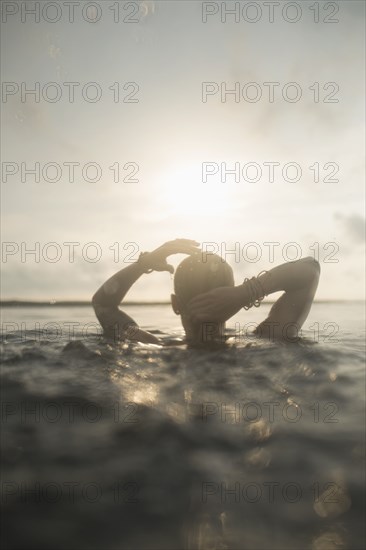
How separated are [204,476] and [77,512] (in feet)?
2.27

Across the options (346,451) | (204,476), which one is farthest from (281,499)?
(346,451)

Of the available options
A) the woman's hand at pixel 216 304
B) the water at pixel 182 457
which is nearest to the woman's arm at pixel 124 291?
the woman's hand at pixel 216 304

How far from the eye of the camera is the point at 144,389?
3547mm

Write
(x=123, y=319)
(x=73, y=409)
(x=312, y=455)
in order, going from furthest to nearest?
(x=123, y=319) < (x=73, y=409) < (x=312, y=455)

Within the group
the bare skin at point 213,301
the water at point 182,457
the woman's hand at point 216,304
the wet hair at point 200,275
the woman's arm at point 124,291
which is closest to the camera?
the water at point 182,457

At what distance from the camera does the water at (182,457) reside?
1746mm

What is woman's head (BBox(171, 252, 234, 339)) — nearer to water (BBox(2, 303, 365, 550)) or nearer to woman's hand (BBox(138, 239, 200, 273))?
woman's hand (BBox(138, 239, 200, 273))

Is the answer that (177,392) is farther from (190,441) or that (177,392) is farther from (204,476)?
(204,476)

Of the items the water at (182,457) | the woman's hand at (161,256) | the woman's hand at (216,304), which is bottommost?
the water at (182,457)

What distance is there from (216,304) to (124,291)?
196 cm

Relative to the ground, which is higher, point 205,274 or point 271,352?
point 205,274

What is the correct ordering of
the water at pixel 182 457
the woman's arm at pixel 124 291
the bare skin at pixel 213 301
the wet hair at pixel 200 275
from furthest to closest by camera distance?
1. the woman's arm at pixel 124 291
2. the wet hair at pixel 200 275
3. the bare skin at pixel 213 301
4. the water at pixel 182 457

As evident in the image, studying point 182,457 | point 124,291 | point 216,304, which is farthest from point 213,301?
point 182,457

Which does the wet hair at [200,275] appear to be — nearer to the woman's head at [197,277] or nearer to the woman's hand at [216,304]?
the woman's head at [197,277]
